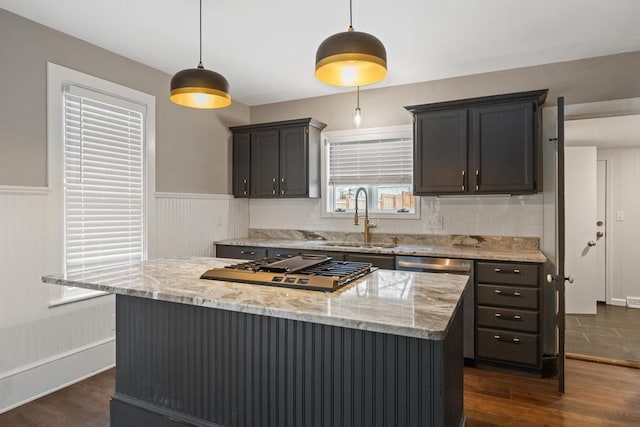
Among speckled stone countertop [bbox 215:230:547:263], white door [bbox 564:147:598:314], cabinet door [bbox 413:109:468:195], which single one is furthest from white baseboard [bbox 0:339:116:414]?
white door [bbox 564:147:598:314]

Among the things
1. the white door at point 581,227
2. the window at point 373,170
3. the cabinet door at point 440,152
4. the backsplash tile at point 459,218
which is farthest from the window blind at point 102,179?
the white door at point 581,227

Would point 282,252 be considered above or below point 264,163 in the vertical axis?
below

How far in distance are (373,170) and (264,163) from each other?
128cm

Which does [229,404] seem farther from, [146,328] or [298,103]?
[298,103]

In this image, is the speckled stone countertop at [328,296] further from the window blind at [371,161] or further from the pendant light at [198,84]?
the window blind at [371,161]

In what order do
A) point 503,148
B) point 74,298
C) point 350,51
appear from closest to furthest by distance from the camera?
point 350,51 < point 74,298 < point 503,148

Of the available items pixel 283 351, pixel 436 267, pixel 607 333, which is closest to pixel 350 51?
pixel 283 351

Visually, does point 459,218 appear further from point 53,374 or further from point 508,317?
point 53,374

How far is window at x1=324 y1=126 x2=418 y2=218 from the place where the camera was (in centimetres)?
416

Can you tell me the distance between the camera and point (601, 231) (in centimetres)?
501

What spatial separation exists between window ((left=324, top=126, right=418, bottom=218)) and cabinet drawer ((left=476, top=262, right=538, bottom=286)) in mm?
1064

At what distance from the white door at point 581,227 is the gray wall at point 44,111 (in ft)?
14.0

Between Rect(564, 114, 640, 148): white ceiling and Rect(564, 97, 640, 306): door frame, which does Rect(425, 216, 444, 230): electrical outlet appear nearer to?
Rect(564, 97, 640, 306): door frame

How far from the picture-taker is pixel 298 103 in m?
4.69
